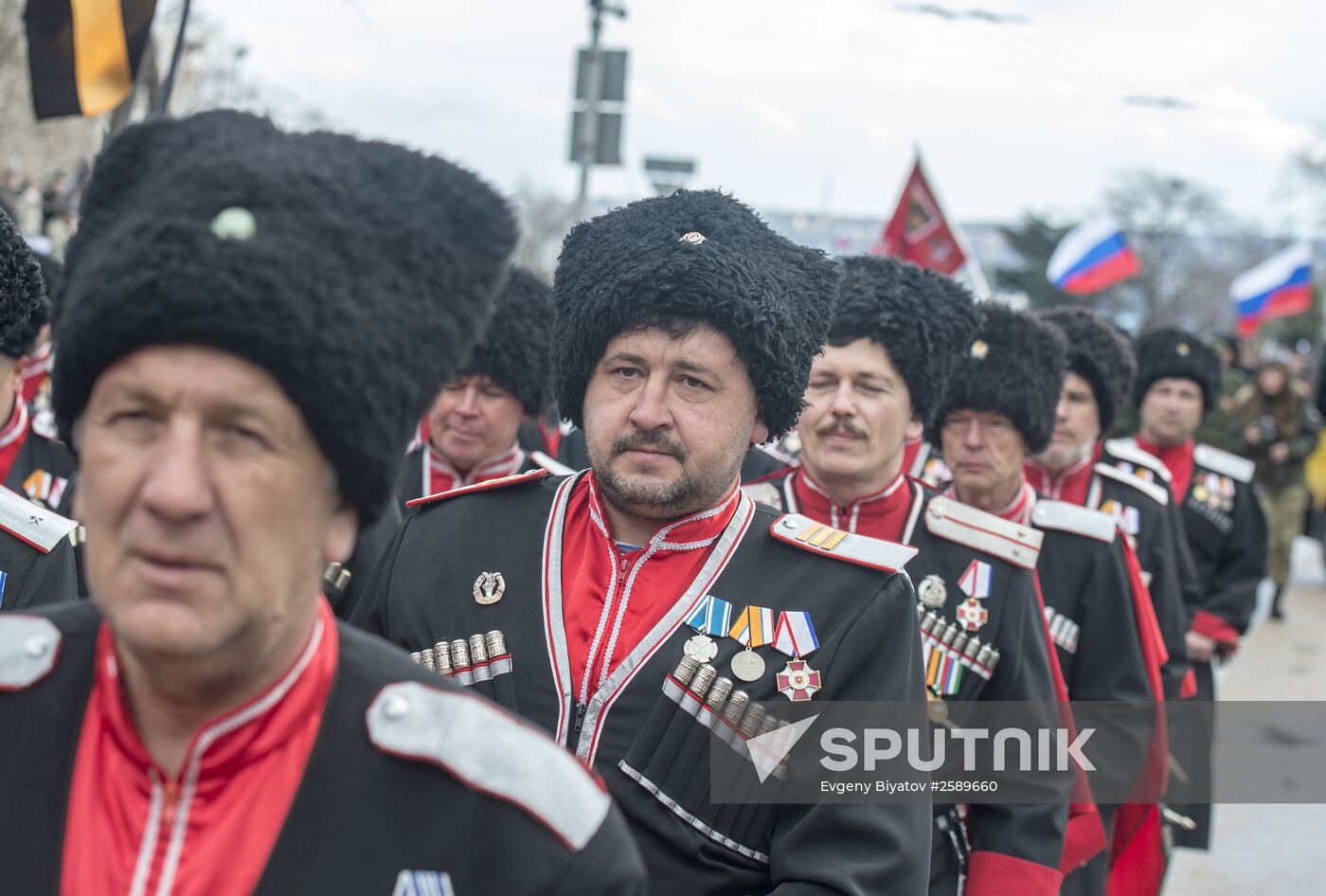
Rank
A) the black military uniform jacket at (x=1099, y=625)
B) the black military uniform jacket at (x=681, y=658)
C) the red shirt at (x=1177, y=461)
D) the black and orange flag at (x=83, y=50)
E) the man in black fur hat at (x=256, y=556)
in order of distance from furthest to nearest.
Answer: the red shirt at (x=1177, y=461), the black and orange flag at (x=83, y=50), the black military uniform jacket at (x=1099, y=625), the black military uniform jacket at (x=681, y=658), the man in black fur hat at (x=256, y=556)

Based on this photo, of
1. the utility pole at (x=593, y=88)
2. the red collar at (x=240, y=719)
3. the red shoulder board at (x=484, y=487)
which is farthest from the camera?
the utility pole at (x=593, y=88)

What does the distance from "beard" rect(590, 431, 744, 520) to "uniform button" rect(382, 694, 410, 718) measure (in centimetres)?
109

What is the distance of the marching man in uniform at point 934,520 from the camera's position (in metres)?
3.62

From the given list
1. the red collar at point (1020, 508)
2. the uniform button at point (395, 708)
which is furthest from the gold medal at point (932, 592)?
the uniform button at point (395, 708)

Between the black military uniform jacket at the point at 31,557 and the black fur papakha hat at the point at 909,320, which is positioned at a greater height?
the black fur papakha hat at the point at 909,320

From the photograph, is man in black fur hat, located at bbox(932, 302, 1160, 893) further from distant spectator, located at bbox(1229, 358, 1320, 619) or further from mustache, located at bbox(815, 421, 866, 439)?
distant spectator, located at bbox(1229, 358, 1320, 619)

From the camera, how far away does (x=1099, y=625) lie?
4.50 meters

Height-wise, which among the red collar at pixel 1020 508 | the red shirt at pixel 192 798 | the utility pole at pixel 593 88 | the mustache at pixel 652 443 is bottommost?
the red shirt at pixel 192 798

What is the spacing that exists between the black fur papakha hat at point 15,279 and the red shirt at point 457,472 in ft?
7.12

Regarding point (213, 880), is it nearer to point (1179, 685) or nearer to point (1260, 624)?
point (1179, 685)

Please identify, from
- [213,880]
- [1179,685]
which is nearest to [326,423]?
[213,880]

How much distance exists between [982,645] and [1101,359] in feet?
8.58

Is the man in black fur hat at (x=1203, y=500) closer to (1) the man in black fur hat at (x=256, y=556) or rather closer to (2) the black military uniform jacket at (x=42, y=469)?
(2) the black military uniform jacket at (x=42, y=469)

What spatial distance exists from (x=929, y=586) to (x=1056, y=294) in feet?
101
